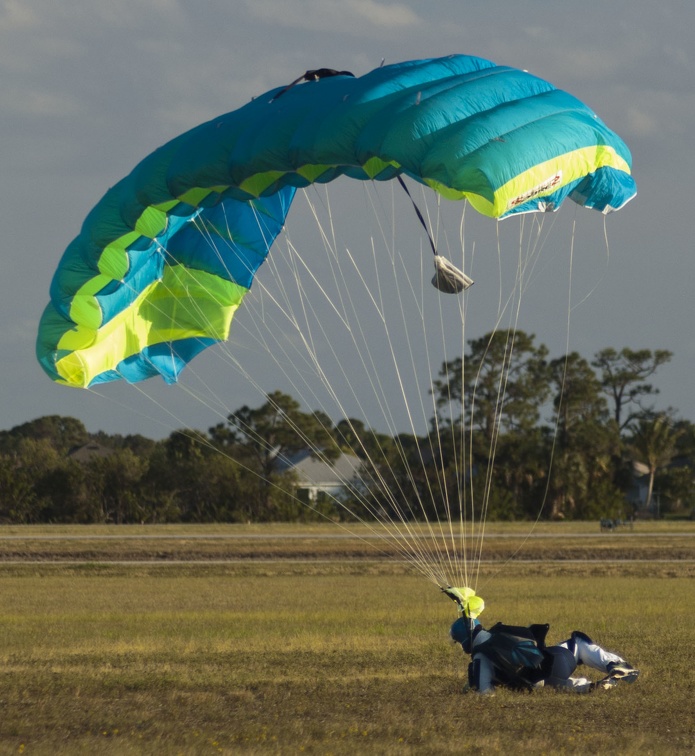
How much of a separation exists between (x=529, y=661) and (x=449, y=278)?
3.42 m

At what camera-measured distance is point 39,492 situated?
57.1m

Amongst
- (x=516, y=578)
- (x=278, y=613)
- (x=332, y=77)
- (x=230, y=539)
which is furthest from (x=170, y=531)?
(x=332, y=77)

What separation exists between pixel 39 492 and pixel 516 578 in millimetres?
36952

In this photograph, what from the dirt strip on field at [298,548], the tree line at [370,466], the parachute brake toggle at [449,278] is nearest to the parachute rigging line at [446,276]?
the parachute brake toggle at [449,278]

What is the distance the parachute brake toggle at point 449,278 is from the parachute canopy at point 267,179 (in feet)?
3.36

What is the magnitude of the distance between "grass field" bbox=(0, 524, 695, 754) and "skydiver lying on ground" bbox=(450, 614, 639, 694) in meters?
0.20

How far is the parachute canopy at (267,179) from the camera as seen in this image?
9594 mm

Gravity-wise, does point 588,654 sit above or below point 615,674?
above

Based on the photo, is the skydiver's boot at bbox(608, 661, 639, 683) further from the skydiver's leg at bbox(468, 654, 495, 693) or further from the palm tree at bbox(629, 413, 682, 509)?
the palm tree at bbox(629, 413, 682, 509)

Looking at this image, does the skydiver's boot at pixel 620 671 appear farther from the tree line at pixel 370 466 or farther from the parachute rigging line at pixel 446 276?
the tree line at pixel 370 466

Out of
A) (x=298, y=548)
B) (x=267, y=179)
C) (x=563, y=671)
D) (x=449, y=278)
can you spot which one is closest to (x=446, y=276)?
(x=449, y=278)

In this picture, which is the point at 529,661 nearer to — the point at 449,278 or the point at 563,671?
the point at 563,671

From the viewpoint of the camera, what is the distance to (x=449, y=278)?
1097 centimetres

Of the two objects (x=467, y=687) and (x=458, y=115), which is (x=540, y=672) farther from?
(x=458, y=115)
